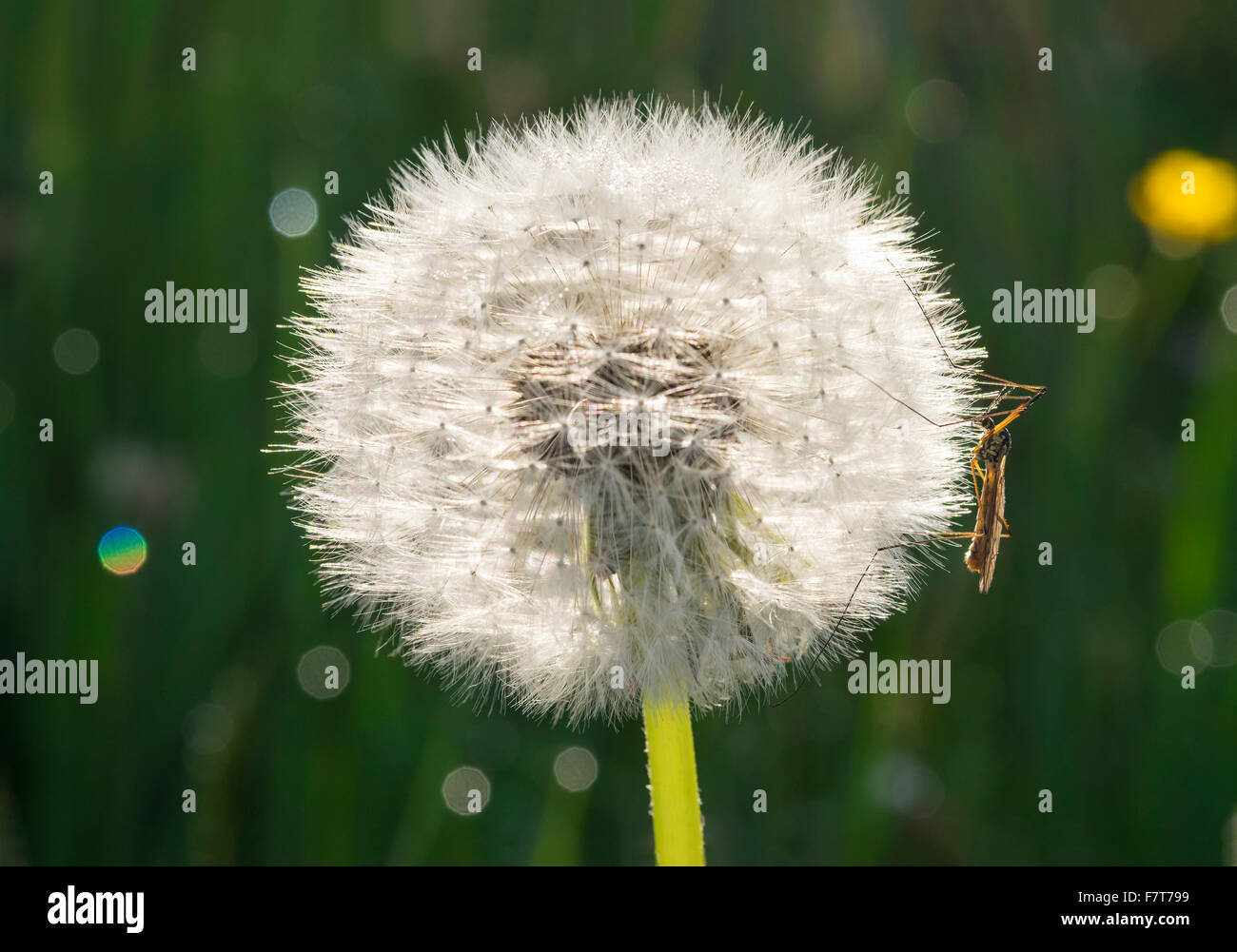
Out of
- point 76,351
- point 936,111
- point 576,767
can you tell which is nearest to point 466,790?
point 576,767

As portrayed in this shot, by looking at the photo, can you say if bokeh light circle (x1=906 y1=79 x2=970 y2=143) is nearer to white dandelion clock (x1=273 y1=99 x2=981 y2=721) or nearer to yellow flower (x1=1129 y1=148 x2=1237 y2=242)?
yellow flower (x1=1129 y1=148 x2=1237 y2=242)

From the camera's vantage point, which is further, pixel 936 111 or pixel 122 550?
pixel 936 111

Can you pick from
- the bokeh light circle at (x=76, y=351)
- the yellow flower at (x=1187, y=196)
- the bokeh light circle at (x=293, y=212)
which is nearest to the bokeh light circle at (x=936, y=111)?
the yellow flower at (x=1187, y=196)

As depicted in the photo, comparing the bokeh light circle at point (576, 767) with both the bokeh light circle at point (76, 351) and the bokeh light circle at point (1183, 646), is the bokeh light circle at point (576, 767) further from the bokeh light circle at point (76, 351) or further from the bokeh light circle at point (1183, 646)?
the bokeh light circle at point (76, 351)

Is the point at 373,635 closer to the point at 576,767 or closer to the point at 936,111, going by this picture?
the point at 576,767

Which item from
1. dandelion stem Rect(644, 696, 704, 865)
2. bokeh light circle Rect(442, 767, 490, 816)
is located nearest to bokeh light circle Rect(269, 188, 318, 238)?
bokeh light circle Rect(442, 767, 490, 816)

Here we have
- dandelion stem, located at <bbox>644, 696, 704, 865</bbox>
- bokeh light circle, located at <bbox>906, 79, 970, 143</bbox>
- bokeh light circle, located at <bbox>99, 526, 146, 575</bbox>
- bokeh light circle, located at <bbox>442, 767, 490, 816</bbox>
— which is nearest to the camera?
dandelion stem, located at <bbox>644, 696, 704, 865</bbox>
